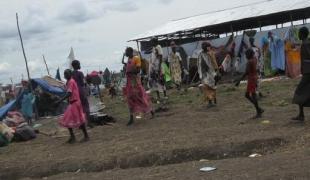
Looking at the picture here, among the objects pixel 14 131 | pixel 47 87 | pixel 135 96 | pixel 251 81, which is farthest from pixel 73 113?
pixel 47 87

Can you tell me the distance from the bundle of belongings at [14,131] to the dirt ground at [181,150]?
0.75ft

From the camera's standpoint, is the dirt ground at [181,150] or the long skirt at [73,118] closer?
the dirt ground at [181,150]

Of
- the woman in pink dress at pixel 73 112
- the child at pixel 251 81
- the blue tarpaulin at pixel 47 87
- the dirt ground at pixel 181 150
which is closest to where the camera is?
the dirt ground at pixel 181 150

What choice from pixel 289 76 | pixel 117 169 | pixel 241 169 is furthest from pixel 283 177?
pixel 289 76

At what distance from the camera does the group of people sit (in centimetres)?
976

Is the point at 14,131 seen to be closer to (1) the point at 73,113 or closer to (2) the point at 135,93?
(1) the point at 73,113

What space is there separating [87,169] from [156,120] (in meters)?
4.27

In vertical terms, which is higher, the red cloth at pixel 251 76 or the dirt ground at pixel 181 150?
the red cloth at pixel 251 76

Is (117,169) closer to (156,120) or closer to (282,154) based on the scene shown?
(282,154)

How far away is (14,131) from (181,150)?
5596 mm

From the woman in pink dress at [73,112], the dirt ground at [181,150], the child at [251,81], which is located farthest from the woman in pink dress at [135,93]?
the child at [251,81]

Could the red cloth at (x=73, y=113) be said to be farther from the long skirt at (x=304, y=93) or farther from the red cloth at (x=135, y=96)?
the long skirt at (x=304, y=93)

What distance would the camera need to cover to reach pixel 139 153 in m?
9.12

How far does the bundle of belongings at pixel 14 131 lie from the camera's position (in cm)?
1248
